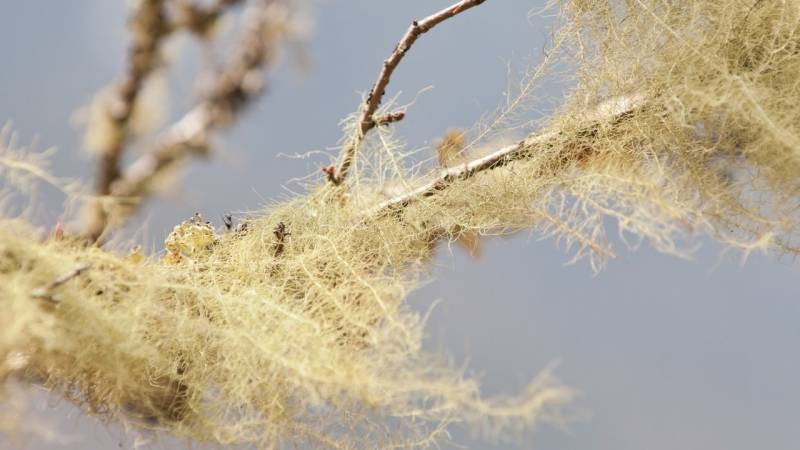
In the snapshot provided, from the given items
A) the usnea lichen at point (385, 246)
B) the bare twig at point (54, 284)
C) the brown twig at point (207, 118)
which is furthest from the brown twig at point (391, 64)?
the bare twig at point (54, 284)

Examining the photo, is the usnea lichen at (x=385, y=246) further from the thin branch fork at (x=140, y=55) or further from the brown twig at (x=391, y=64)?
the thin branch fork at (x=140, y=55)

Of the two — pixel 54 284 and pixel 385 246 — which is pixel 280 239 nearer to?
pixel 385 246

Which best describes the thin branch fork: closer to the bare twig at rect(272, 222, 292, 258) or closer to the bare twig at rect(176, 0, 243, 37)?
the bare twig at rect(176, 0, 243, 37)

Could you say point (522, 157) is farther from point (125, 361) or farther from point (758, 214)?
point (125, 361)

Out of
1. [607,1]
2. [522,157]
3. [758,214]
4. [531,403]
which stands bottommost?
[531,403]

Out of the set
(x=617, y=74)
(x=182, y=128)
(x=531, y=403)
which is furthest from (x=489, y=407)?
(x=182, y=128)

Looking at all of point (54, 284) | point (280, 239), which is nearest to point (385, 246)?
point (280, 239)
